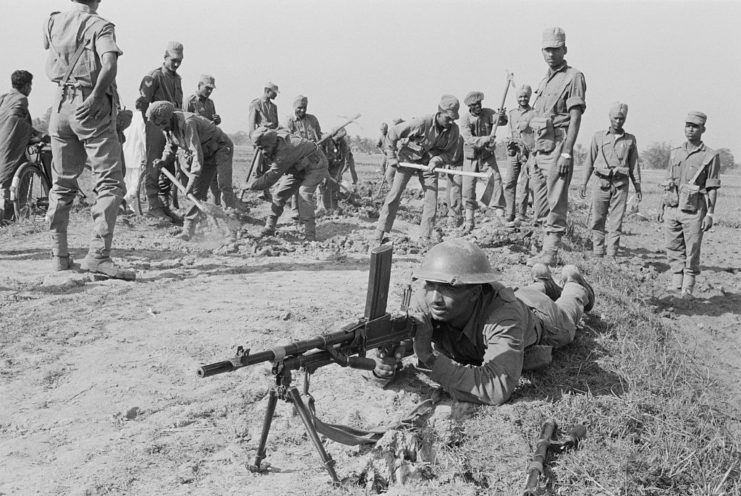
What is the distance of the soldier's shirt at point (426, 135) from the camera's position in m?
8.77

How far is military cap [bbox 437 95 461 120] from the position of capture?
8641 mm

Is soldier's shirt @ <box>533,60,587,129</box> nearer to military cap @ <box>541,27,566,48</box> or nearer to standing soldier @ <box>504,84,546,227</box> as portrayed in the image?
military cap @ <box>541,27,566,48</box>

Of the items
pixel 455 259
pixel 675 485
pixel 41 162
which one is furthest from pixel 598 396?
pixel 41 162

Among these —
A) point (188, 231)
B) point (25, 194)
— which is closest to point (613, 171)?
point (188, 231)

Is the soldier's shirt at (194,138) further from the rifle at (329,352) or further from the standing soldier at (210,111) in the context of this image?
the rifle at (329,352)

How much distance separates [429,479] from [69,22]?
16.8 feet

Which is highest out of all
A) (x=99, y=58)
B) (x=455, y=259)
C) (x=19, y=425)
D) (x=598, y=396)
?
(x=99, y=58)

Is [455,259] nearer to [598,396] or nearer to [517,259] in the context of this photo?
[598,396]

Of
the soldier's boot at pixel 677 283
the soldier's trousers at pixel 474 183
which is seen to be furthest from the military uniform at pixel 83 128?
the soldier's boot at pixel 677 283

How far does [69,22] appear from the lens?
612 cm

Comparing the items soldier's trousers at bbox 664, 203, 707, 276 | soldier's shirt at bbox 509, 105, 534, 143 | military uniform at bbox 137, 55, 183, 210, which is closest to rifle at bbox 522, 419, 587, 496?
soldier's trousers at bbox 664, 203, 707, 276

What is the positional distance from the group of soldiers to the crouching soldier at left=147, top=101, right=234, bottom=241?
22 millimetres

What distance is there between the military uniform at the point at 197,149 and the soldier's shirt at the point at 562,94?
4.48 m

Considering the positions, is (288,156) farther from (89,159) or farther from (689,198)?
(689,198)
